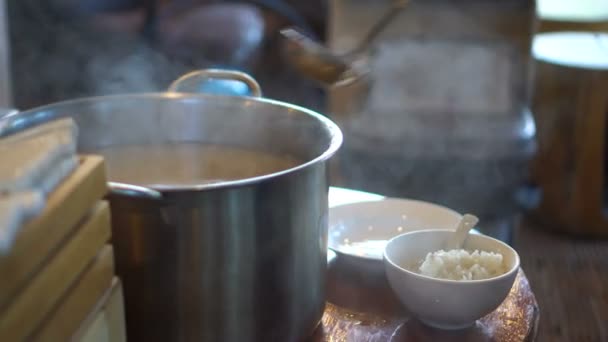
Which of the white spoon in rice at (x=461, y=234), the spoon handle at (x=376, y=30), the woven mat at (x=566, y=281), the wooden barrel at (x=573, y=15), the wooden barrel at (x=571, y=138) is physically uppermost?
the white spoon in rice at (x=461, y=234)

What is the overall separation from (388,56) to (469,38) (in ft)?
0.89

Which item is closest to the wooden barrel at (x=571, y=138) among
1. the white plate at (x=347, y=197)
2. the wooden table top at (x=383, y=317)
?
the white plate at (x=347, y=197)

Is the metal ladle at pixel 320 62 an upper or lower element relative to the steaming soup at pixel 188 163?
lower

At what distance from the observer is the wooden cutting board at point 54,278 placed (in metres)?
0.48

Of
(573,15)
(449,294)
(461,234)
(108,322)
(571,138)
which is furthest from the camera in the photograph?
(573,15)

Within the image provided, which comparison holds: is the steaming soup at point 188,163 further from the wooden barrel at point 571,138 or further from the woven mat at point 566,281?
the wooden barrel at point 571,138

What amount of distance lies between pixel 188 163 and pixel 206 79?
0.40 ft

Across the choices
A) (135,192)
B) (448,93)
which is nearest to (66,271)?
(135,192)

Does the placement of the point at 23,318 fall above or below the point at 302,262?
above

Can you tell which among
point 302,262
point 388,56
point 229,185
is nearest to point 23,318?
point 229,185

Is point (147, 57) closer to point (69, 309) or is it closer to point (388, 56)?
point (388, 56)

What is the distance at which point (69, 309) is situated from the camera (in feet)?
1.82

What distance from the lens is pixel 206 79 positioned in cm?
100

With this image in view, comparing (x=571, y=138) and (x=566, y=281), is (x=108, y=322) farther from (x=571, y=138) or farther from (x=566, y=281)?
(x=571, y=138)
